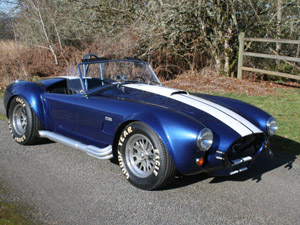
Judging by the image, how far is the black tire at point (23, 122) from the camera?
16.8ft

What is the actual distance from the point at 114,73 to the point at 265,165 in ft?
7.83

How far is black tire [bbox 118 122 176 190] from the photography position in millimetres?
3579

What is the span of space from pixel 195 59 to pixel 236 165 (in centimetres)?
905

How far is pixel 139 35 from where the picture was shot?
39.7 feet

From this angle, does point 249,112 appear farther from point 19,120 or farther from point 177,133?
point 19,120

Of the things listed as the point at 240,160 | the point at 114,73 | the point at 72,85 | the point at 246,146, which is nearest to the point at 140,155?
the point at 240,160

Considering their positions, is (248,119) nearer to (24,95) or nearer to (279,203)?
(279,203)

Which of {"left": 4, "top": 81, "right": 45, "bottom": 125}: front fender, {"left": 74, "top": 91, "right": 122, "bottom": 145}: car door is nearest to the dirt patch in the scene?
{"left": 4, "top": 81, "right": 45, "bottom": 125}: front fender

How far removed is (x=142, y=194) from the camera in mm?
3752

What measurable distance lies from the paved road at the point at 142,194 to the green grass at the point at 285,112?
75cm

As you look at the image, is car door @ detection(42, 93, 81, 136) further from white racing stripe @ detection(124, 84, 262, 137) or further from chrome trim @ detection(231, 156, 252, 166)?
chrome trim @ detection(231, 156, 252, 166)

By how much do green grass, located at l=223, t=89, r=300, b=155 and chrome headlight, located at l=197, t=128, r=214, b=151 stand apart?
2.19 meters

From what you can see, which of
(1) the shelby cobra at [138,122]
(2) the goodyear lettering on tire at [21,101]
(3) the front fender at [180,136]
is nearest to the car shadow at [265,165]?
(1) the shelby cobra at [138,122]

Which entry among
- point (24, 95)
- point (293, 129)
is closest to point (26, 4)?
point (24, 95)
